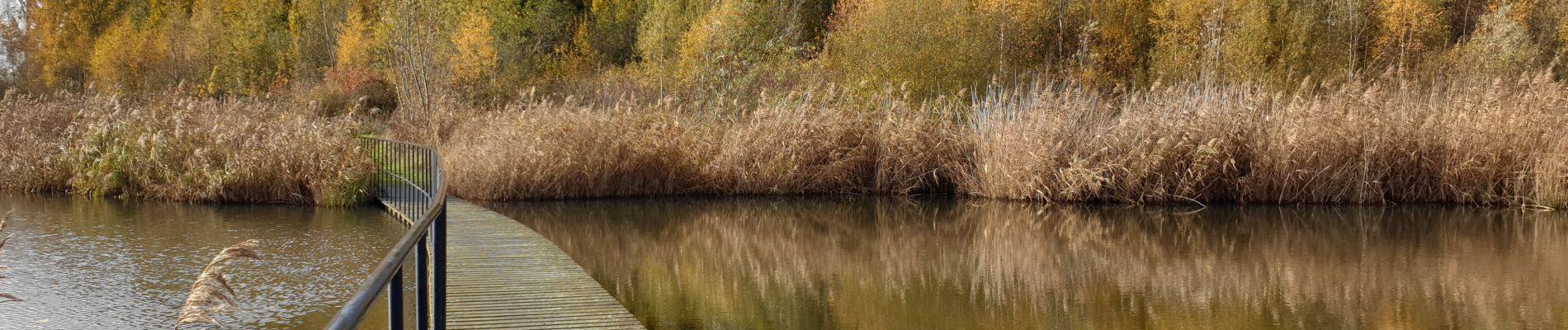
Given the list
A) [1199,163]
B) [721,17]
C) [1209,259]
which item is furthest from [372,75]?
[1209,259]

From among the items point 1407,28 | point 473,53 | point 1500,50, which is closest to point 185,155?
point 473,53

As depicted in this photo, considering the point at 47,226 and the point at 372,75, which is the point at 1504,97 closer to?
the point at 47,226

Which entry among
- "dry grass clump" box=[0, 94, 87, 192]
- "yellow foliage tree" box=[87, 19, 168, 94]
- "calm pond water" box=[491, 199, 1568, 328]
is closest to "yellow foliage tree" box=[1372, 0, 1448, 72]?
"calm pond water" box=[491, 199, 1568, 328]

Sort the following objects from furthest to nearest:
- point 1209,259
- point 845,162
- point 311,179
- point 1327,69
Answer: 1. point 1327,69
2. point 845,162
3. point 311,179
4. point 1209,259

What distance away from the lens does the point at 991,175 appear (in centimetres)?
1529

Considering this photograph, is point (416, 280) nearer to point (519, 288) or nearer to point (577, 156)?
point (519, 288)

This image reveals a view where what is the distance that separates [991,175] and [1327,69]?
18.5 m

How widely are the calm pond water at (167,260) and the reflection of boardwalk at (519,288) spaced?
64 centimetres

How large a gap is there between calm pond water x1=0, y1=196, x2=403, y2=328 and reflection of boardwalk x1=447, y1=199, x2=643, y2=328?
2.11 ft

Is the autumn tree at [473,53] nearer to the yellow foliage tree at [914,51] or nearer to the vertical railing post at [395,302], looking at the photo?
the yellow foliage tree at [914,51]

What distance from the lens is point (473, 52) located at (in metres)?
33.8

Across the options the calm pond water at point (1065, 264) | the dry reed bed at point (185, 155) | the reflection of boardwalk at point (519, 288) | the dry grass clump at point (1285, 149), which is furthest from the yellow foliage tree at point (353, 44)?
the reflection of boardwalk at point (519, 288)

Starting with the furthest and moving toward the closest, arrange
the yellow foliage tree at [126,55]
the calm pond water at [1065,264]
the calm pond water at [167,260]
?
the yellow foliage tree at [126,55] < the calm pond water at [1065,264] < the calm pond water at [167,260]

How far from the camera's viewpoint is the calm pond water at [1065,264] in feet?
25.0
